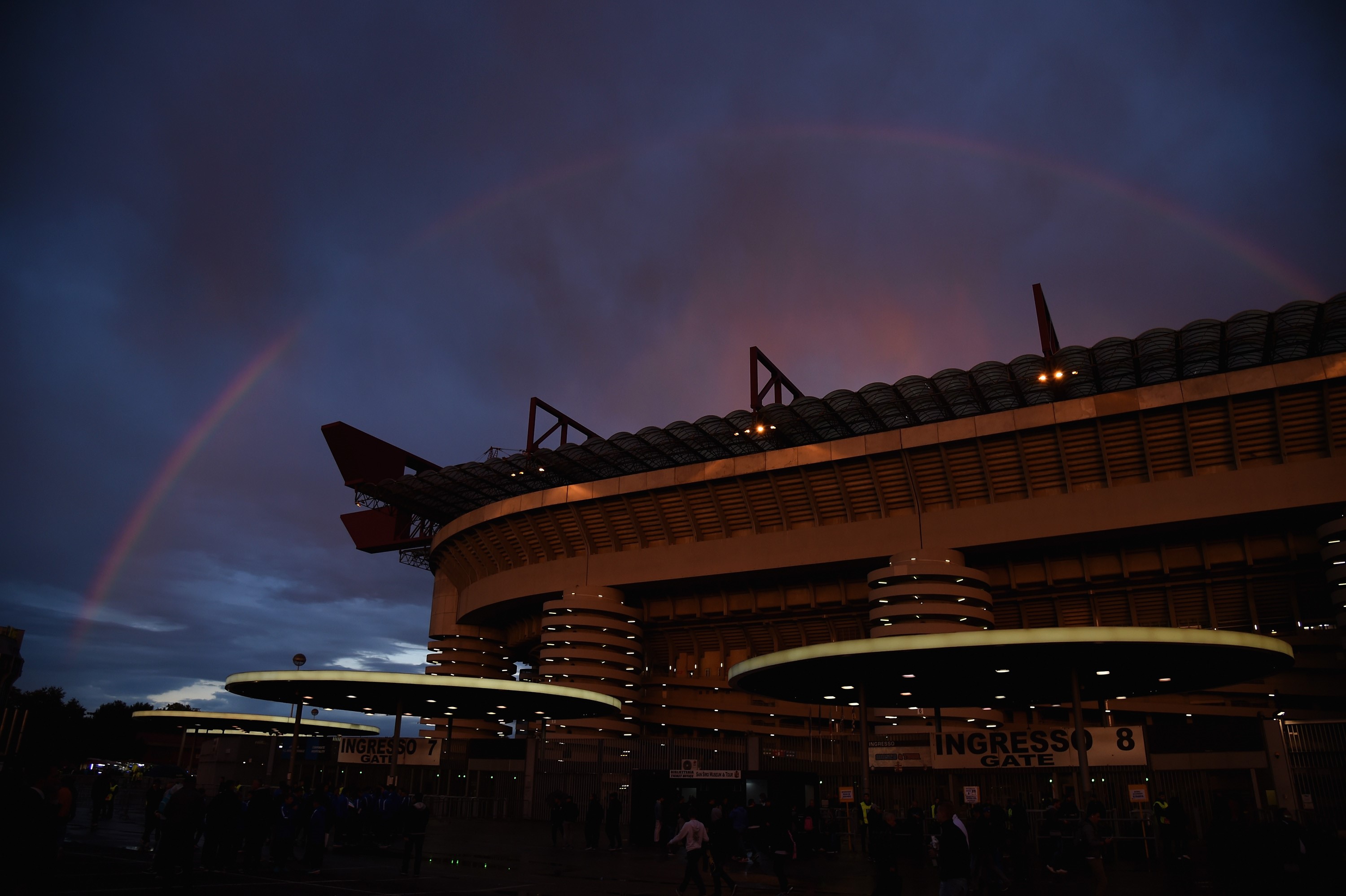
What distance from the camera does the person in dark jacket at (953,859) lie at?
1086cm

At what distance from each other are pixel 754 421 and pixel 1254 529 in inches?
966

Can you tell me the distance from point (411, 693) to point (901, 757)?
19.4 meters

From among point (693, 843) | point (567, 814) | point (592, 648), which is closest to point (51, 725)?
point (592, 648)

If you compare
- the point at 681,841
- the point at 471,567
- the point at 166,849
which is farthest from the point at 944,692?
the point at 471,567

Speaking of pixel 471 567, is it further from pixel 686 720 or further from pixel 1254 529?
pixel 1254 529

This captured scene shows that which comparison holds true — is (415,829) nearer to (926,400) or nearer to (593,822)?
(593,822)

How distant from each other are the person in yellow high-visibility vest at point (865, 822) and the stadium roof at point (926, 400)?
21909 millimetres

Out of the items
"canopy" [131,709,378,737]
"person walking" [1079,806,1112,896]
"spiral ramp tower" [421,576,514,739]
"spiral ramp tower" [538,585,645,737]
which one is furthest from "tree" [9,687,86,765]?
"person walking" [1079,806,1112,896]

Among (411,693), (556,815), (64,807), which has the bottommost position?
(556,815)

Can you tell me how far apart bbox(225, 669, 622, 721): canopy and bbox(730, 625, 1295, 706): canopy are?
10.3m

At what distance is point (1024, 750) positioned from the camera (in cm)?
2375

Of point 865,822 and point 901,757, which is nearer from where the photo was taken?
point 865,822

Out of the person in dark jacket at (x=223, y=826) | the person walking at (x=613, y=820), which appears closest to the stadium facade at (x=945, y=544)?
the person walking at (x=613, y=820)

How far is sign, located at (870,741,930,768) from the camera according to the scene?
2495cm
